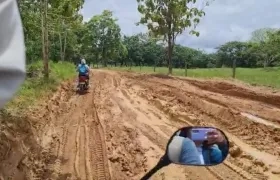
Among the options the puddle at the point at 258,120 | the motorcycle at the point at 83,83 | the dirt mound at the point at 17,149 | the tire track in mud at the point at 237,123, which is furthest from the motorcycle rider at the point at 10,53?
the motorcycle at the point at 83,83

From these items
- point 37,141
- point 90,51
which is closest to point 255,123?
point 37,141

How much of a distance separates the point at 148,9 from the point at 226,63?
1788 inches

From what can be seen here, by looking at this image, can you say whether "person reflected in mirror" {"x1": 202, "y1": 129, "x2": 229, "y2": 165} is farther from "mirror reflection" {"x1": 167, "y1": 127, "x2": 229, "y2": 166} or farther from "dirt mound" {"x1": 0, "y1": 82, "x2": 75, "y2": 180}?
"dirt mound" {"x1": 0, "y1": 82, "x2": 75, "y2": 180}

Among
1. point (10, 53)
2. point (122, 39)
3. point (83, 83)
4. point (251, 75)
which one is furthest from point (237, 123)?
point (122, 39)

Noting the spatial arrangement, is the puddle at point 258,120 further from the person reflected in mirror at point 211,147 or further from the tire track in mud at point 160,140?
the person reflected in mirror at point 211,147

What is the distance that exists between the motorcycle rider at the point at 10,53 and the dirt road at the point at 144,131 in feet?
17.7

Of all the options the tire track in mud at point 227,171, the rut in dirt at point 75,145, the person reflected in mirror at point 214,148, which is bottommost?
the rut in dirt at point 75,145

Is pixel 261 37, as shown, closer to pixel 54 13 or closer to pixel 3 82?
pixel 54 13

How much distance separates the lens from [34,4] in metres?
18.9

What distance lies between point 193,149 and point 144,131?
26.4 ft

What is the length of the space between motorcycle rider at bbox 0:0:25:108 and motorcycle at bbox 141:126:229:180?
804mm

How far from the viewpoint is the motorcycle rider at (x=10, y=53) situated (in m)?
1.21

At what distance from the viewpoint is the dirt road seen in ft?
22.6

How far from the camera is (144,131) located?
9891mm
